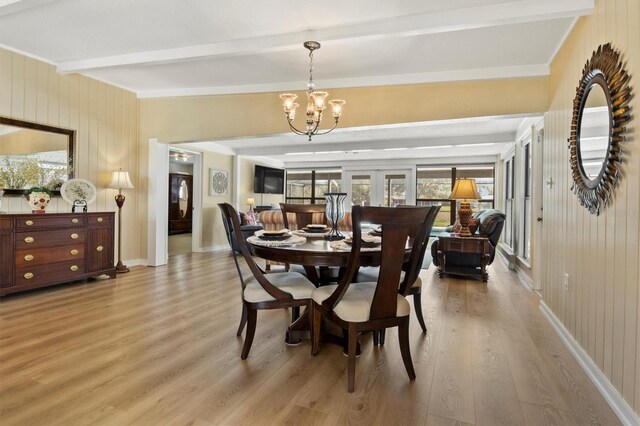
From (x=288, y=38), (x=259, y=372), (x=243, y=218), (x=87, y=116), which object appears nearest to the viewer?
(x=259, y=372)

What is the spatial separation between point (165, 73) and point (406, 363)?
4165 millimetres

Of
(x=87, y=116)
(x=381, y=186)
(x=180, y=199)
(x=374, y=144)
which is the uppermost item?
(x=374, y=144)

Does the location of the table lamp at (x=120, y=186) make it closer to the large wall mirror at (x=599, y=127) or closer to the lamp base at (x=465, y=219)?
the lamp base at (x=465, y=219)

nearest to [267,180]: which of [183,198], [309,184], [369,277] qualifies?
[309,184]

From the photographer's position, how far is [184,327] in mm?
2695

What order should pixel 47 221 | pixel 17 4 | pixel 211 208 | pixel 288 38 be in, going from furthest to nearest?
pixel 211 208 < pixel 47 221 < pixel 288 38 < pixel 17 4

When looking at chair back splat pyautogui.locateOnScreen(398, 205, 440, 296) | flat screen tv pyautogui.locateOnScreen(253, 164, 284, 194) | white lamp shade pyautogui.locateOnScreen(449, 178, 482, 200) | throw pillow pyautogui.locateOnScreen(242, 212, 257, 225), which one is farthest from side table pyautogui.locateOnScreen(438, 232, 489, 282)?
flat screen tv pyautogui.locateOnScreen(253, 164, 284, 194)

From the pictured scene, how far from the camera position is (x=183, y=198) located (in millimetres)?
9562

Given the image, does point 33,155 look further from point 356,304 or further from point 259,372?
point 356,304

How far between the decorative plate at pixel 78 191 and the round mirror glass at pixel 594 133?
5065 mm

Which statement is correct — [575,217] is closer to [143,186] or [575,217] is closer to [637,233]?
[637,233]

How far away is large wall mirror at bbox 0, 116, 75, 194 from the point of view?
362 centimetres

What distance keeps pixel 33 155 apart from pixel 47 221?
Result: 0.86 m

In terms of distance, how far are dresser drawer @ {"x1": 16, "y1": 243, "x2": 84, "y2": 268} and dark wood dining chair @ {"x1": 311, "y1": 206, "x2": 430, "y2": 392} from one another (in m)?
3.27
